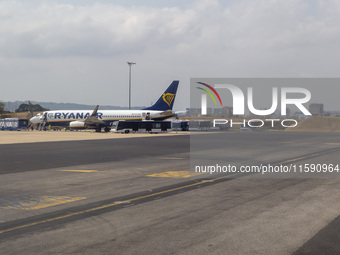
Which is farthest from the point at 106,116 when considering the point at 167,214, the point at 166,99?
the point at 167,214

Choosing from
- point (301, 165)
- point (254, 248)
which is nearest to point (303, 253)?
point (254, 248)

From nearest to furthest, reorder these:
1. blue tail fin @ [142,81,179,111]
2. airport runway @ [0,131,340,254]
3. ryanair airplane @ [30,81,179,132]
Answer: airport runway @ [0,131,340,254]
ryanair airplane @ [30,81,179,132]
blue tail fin @ [142,81,179,111]

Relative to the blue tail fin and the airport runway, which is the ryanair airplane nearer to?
the blue tail fin

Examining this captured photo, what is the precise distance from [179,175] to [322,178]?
20.8 ft

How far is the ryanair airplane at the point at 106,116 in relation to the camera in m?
85.0

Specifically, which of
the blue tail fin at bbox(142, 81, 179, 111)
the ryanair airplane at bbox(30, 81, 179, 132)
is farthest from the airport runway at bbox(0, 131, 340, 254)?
the blue tail fin at bbox(142, 81, 179, 111)

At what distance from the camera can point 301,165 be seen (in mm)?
25016

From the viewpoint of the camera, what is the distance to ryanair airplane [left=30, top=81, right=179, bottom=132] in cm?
8500

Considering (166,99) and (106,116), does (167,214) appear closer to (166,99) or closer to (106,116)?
(106,116)

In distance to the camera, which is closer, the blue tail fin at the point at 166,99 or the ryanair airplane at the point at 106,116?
the ryanair airplane at the point at 106,116

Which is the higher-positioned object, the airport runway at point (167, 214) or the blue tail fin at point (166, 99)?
the blue tail fin at point (166, 99)

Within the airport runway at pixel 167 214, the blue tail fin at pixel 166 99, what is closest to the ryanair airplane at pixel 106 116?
the blue tail fin at pixel 166 99

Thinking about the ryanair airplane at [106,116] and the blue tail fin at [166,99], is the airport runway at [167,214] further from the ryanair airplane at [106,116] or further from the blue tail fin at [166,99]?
the blue tail fin at [166,99]

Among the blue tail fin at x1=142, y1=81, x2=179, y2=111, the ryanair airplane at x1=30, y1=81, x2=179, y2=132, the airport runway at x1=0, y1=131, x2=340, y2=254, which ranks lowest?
the airport runway at x1=0, y1=131, x2=340, y2=254
